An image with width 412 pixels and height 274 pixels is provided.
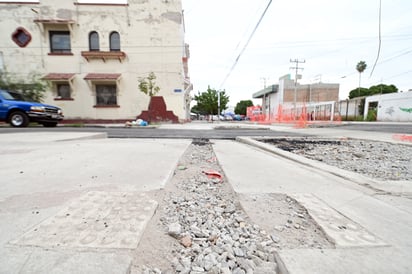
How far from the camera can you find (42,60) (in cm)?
1440

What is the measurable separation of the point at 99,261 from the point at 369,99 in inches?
1336

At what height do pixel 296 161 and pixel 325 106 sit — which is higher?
pixel 325 106

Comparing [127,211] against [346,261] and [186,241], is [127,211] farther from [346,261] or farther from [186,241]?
[346,261]

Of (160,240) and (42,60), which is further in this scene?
(42,60)

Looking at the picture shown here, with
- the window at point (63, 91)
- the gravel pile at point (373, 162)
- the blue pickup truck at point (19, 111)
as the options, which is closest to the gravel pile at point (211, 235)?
the gravel pile at point (373, 162)

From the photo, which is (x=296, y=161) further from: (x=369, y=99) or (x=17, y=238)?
(x=369, y=99)

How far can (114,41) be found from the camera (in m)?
14.8

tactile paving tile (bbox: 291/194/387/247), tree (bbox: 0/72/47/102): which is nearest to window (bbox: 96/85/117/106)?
tree (bbox: 0/72/47/102)

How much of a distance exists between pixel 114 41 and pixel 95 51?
163 centimetres

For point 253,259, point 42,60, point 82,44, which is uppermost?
point 82,44

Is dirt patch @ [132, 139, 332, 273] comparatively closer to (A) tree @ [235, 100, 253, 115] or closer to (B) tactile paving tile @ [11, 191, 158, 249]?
(B) tactile paving tile @ [11, 191, 158, 249]

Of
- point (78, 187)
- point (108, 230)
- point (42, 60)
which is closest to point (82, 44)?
point (42, 60)

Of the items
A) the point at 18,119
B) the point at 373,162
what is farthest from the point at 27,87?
the point at 373,162

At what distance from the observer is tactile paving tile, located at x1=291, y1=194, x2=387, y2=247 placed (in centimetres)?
121
